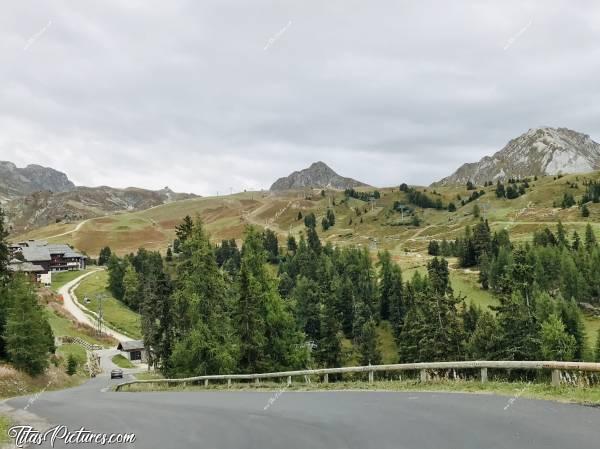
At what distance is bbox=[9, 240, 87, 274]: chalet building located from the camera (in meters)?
162

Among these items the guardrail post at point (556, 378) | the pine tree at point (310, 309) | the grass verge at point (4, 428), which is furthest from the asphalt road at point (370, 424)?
Result: the pine tree at point (310, 309)

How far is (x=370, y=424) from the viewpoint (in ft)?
37.8

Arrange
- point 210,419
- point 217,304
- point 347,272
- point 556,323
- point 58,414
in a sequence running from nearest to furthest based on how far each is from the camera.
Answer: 1. point 210,419
2. point 58,414
3. point 217,304
4. point 556,323
5. point 347,272

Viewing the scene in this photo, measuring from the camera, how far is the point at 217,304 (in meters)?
41.0

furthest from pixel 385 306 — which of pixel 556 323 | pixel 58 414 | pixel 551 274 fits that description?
pixel 58 414

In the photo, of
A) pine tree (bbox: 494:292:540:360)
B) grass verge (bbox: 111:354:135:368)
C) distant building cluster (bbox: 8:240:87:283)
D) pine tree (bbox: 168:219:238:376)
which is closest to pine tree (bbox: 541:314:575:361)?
pine tree (bbox: 494:292:540:360)

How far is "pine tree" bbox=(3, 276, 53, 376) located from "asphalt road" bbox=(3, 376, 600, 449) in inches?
1163

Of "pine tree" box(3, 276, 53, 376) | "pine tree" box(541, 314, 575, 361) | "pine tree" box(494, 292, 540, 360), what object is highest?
"pine tree" box(3, 276, 53, 376)

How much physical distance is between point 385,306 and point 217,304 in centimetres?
9713

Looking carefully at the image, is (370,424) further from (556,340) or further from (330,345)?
(556,340)

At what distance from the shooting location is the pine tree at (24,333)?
4225cm

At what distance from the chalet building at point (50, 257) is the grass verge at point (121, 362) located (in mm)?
63401

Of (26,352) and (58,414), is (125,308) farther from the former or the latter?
(58,414)

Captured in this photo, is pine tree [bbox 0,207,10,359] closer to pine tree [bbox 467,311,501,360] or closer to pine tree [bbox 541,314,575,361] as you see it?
pine tree [bbox 467,311,501,360]
